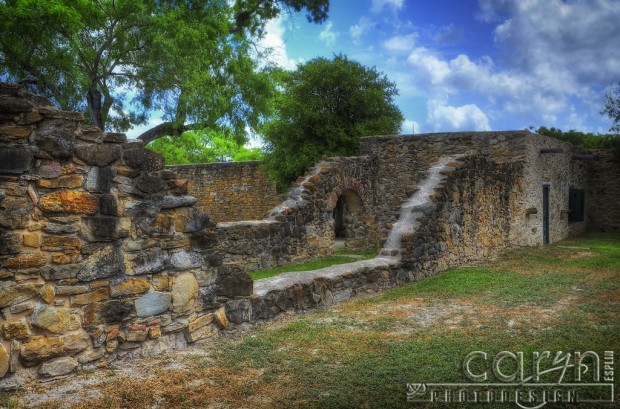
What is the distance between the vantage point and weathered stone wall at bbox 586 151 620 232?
19.5 meters

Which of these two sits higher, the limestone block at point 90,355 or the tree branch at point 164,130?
the tree branch at point 164,130

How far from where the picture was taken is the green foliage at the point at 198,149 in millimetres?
43969

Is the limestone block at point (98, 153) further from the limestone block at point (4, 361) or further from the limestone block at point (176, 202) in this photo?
the limestone block at point (4, 361)

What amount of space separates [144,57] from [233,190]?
5.88m

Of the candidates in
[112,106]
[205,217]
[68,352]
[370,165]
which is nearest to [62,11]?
[112,106]

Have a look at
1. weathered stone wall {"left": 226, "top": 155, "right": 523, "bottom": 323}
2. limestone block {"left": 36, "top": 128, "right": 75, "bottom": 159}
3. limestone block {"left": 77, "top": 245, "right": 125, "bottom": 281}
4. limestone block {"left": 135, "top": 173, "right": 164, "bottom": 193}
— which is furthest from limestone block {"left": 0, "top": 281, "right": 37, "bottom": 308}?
weathered stone wall {"left": 226, "top": 155, "right": 523, "bottom": 323}

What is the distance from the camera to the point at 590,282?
8.55 meters

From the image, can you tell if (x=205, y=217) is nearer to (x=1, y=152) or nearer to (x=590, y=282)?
(x=1, y=152)

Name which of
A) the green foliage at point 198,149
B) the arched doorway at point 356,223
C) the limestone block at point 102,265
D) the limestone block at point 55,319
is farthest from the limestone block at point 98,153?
the green foliage at point 198,149

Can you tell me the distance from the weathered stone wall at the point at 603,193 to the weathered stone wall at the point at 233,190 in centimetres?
1104

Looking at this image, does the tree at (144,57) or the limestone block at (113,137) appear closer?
the limestone block at (113,137)

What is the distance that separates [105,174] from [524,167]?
11.8m

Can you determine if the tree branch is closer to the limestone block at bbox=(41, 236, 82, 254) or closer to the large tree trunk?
the large tree trunk

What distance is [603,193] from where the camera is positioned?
19734mm
